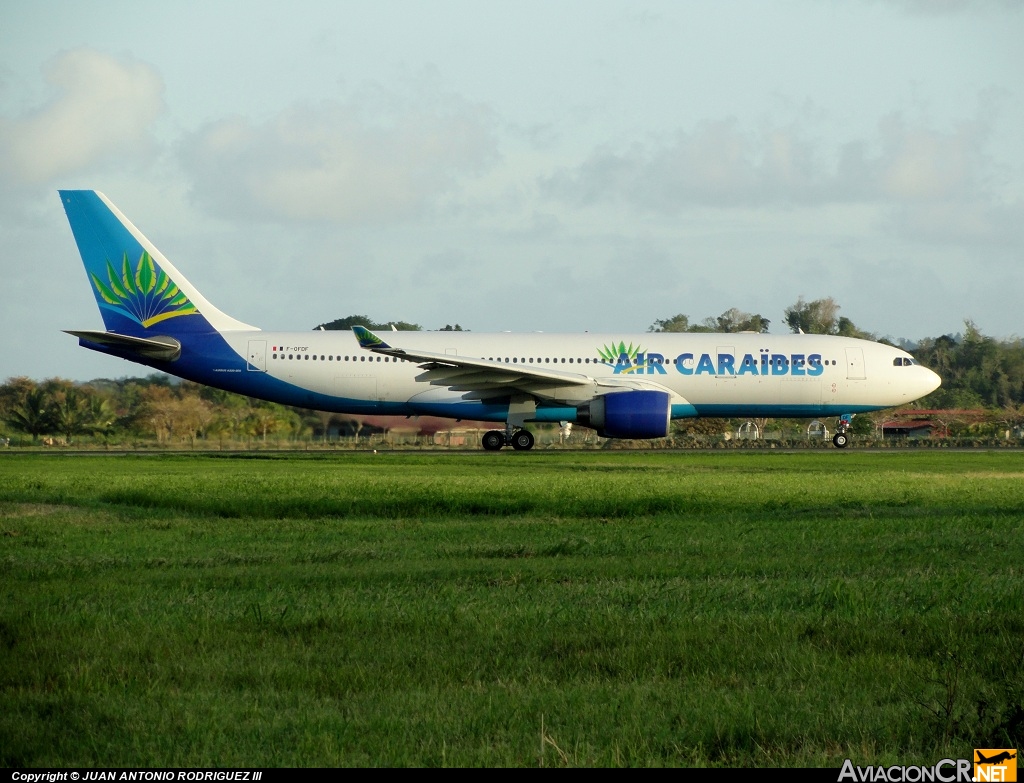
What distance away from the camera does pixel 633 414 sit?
101 ft

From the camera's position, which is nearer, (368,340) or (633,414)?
(368,340)

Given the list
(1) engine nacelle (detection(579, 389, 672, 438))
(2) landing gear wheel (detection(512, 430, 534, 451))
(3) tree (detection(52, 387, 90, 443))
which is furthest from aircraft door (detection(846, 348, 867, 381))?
(3) tree (detection(52, 387, 90, 443))

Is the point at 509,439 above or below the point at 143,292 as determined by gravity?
below

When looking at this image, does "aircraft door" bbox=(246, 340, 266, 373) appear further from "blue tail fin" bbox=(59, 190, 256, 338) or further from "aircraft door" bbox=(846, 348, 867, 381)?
"aircraft door" bbox=(846, 348, 867, 381)

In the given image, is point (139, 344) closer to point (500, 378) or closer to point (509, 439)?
point (500, 378)

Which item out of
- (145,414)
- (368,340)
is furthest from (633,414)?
(145,414)

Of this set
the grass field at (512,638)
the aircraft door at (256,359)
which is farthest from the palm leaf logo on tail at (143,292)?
the grass field at (512,638)

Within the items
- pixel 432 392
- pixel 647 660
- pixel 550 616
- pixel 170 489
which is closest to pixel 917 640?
pixel 647 660

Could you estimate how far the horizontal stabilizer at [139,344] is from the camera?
3148 centimetres

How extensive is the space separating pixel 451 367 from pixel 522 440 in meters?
3.73

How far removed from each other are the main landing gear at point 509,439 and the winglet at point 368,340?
517cm

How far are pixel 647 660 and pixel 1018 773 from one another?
214 cm

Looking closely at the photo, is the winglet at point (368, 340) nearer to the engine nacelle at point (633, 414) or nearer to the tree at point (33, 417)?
the engine nacelle at point (633, 414)

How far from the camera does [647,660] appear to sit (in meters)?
6.09
